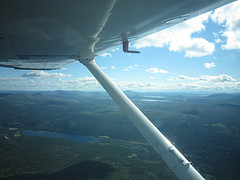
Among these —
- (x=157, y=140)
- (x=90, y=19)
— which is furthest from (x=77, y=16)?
(x=157, y=140)

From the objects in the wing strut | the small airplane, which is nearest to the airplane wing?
the small airplane

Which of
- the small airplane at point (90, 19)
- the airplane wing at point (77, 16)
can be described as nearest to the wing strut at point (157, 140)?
the small airplane at point (90, 19)

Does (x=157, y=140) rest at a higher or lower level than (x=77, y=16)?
lower

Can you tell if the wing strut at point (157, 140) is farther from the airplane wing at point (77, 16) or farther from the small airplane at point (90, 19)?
the airplane wing at point (77, 16)

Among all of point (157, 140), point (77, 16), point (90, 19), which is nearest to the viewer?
point (77, 16)

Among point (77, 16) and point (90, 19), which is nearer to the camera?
point (77, 16)

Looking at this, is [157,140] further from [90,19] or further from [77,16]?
[77,16]

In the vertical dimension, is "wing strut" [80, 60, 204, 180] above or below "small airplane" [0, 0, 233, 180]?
below

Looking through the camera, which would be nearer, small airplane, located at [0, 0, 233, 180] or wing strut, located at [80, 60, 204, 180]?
small airplane, located at [0, 0, 233, 180]

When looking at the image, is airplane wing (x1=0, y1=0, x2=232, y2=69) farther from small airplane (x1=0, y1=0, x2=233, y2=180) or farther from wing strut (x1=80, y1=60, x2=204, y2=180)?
wing strut (x1=80, y1=60, x2=204, y2=180)

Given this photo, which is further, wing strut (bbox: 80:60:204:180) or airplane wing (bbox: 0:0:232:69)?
wing strut (bbox: 80:60:204:180)
